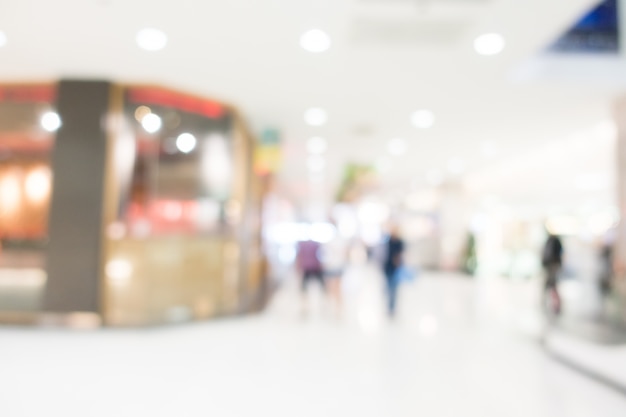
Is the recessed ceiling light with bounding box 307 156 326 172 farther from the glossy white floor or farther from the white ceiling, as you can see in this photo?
the glossy white floor

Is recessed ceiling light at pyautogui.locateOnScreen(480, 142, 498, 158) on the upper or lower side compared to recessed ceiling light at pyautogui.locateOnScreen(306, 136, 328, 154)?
lower

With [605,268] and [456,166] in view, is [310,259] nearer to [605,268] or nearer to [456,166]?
[605,268]

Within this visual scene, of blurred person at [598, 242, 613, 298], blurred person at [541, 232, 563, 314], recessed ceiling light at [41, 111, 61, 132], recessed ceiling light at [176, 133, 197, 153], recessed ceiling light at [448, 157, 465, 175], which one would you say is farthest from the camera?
recessed ceiling light at [448, 157, 465, 175]

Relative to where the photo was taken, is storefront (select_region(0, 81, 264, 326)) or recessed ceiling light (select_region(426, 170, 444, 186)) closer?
storefront (select_region(0, 81, 264, 326))

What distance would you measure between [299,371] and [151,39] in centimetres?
391

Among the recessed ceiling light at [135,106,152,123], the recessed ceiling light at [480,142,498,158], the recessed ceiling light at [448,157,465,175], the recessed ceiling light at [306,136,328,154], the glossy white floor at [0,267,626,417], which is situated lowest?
the glossy white floor at [0,267,626,417]

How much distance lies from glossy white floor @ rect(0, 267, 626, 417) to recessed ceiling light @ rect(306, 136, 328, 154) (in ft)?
14.4

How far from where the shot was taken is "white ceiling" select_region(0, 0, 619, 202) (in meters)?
4.28

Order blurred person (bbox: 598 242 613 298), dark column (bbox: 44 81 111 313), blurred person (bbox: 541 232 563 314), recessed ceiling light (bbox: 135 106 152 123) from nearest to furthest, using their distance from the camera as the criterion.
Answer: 1. dark column (bbox: 44 81 111 313)
2. recessed ceiling light (bbox: 135 106 152 123)
3. blurred person (bbox: 541 232 563 314)
4. blurred person (bbox: 598 242 613 298)

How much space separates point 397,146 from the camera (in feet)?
33.5

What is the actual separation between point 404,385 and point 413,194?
1574 centimetres

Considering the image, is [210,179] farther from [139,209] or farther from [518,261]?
[518,261]

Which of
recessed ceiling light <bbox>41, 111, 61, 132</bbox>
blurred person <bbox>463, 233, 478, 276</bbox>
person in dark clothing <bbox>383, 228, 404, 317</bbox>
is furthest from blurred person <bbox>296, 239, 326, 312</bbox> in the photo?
blurred person <bbox>463, 233, 478, 276</bbox>

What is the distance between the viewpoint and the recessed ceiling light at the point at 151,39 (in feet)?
15.5
